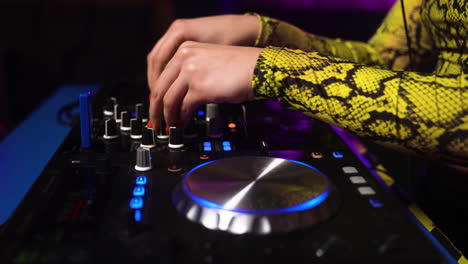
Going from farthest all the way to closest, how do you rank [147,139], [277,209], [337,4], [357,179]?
[337,4]
[147,139]
[357,179]
[277,209]

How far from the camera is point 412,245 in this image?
0.43 metres

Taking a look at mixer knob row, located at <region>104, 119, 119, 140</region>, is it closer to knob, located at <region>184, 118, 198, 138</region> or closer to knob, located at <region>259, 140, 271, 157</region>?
knob, located at <region>184, 118, 198, 138</region>

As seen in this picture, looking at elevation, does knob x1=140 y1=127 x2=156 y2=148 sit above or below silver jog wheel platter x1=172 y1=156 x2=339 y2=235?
below

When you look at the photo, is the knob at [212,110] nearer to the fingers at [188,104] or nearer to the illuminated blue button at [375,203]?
the fingers at [188,104]

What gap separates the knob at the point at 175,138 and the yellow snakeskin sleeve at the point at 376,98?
0.13 m

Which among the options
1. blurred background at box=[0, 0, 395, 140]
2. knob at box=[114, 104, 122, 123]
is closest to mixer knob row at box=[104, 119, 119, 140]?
knob at box=[114, 104, 122, 123]

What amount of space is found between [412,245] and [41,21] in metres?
2.48

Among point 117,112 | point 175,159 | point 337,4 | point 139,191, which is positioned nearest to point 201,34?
point 117,112

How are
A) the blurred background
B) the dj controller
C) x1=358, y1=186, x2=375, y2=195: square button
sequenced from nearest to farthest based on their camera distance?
1. the dj controller
2. x1=358, y1=186, x2=375, y2=195: square button
3. the blurred background

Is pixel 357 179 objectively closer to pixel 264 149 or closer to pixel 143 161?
pixel 264 149

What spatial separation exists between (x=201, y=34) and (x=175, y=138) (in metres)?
0.30

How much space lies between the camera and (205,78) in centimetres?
61

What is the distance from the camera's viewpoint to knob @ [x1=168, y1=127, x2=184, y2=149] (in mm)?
647

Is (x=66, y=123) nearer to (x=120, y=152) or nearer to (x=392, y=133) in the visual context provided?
(x=120, y=152)
